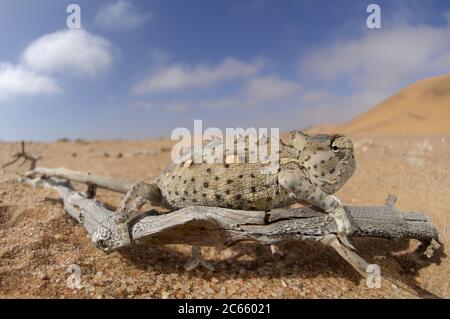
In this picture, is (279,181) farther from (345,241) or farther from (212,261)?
(212,261)

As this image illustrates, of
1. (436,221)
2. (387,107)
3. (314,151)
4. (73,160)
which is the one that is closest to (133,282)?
(314,151)

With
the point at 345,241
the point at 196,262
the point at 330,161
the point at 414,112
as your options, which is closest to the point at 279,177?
the point at 330,161

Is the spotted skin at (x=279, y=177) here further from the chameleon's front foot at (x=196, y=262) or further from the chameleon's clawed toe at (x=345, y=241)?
the chameleon's front foot at (x=196, y=262)

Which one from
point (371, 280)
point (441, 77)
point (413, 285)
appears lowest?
point (413, 285)

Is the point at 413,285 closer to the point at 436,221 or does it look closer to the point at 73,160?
A: the point at 436,221

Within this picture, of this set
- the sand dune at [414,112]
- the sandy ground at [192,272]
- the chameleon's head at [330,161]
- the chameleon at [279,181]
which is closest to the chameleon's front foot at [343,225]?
the chameleon at [279,181]

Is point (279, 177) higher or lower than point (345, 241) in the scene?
higher
